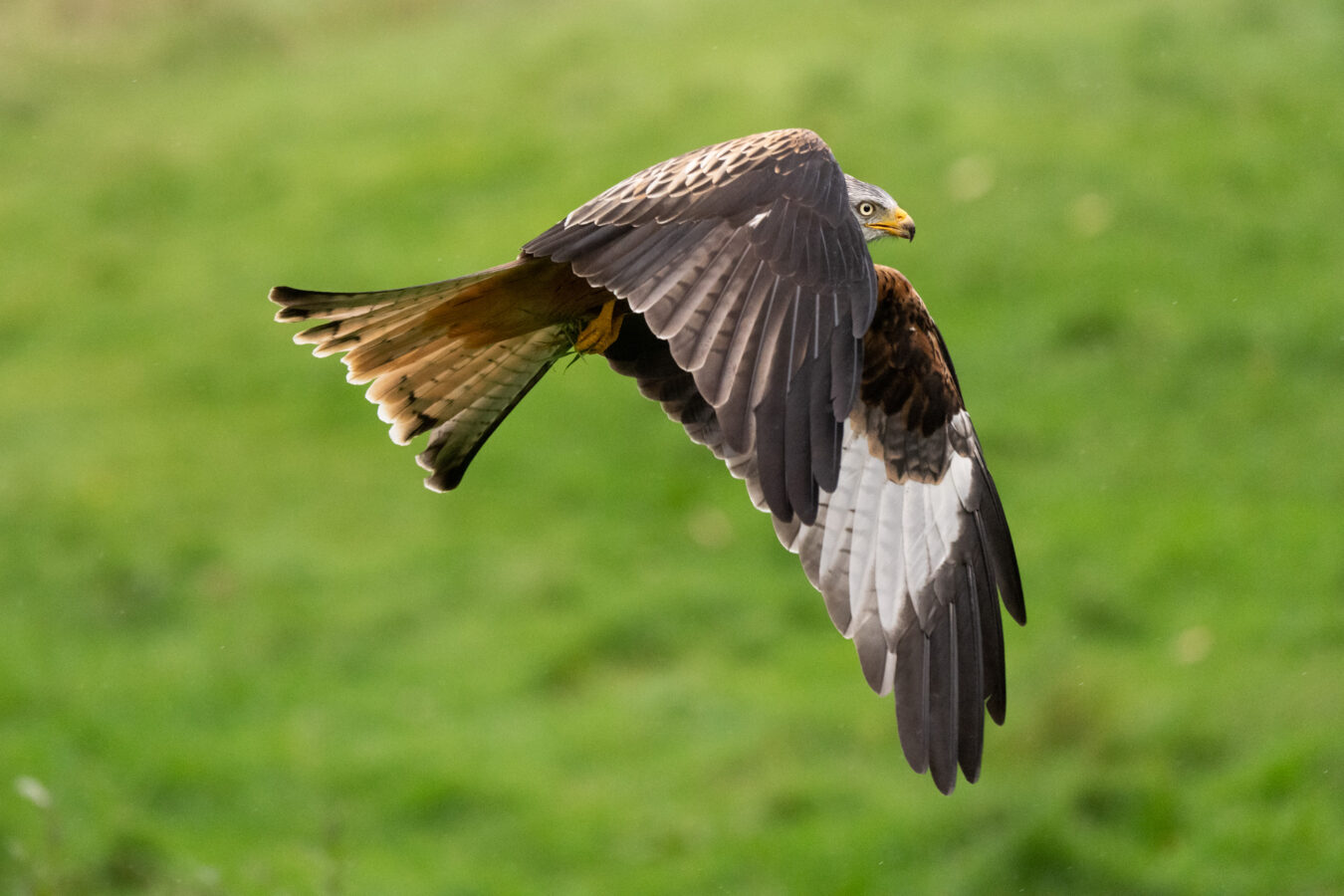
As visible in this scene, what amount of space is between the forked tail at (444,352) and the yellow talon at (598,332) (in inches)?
2.5

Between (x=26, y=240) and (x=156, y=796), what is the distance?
7.54 m

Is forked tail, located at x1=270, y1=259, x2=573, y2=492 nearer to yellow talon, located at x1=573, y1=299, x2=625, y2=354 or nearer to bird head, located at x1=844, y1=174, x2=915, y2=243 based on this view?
yellow talon, located at x1=573, y1=299, x2=625, y2=354

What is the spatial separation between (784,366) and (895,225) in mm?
1508

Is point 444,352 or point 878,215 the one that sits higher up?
point 878,215

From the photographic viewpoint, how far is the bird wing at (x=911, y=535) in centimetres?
500

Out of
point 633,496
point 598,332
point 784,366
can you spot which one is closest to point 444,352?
point 598,332

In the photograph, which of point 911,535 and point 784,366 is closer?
point 784,366

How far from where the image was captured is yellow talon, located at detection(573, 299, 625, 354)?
4801mm

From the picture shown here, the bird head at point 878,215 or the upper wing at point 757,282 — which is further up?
the bird head at point 878,215

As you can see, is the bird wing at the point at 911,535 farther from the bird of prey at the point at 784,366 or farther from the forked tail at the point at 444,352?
the forked tail at the point at 444,352

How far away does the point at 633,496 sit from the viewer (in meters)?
11.7

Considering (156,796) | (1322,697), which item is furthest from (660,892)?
(1322,697)

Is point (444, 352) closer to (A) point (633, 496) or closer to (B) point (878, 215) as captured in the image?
(B) point (878, 215)

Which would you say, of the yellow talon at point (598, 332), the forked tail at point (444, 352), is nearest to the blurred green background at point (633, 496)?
the forked tail at point (444, 352)
